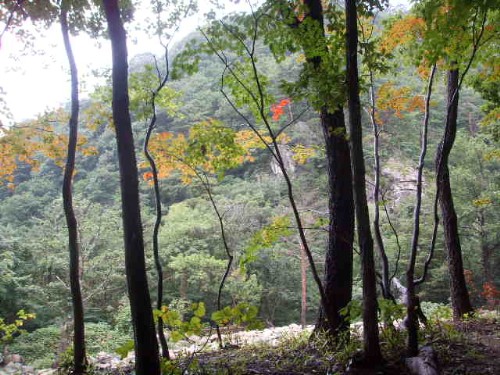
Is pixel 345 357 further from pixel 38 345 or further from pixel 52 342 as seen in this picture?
pixel 38 345

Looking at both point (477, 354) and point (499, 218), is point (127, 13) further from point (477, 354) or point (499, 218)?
point (499, 218)

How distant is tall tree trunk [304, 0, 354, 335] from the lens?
12.1 ft

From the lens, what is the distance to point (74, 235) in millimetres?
4406

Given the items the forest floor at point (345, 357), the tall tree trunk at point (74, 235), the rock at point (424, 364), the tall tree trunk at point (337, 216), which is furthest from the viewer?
the tall tree trunk at point (74, 235)

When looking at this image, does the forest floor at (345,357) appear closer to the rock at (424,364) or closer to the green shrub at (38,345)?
the rock at (424,364)

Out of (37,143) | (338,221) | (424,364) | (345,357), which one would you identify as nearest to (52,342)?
(37,143)

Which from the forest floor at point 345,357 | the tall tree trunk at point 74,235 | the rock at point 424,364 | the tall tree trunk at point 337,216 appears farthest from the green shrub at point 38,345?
the rock at point 424,364

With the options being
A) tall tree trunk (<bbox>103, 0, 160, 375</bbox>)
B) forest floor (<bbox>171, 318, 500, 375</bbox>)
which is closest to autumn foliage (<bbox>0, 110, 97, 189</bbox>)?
tall tree trunk (<bbox>103, 0, 160, 375</bbox>)

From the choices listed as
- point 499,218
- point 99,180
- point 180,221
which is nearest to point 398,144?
point 499,218

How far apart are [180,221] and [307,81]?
12239 millimetres

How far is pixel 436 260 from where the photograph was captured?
13.1m

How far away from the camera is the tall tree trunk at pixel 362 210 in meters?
2.37

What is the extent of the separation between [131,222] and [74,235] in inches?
84.7

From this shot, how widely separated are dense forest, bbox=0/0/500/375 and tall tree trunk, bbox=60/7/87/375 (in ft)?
0.05
